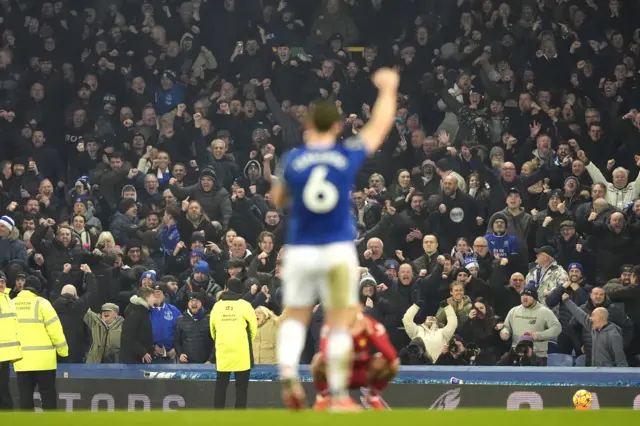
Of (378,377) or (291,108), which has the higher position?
(291,108)

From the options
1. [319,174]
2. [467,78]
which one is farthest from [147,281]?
[319,174]

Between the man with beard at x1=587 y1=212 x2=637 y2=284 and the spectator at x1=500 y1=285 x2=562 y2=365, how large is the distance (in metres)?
1.37

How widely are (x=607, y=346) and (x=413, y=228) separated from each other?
3500 millimetres

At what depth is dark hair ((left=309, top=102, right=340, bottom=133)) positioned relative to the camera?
7.90m

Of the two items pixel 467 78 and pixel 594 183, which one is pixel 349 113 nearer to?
pixel 467 78

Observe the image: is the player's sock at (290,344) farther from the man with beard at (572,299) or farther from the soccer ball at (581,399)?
the man with beard at (572,299)

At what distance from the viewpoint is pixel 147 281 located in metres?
17.8

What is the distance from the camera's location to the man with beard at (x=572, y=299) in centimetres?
1675

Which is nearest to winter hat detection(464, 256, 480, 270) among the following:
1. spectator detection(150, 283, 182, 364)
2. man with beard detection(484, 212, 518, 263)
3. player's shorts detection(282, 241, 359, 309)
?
man with beard detection(484, 212, 518, 263)

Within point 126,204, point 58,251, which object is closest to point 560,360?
point 126,204

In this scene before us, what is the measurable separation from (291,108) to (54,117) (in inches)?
165

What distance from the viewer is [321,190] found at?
7.87 meters

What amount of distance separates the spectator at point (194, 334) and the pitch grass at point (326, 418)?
917 centimetres

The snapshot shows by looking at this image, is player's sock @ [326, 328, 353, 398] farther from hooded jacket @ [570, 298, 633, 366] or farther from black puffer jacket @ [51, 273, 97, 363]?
black puffer jacket @ [51, 273, 97, 363]
